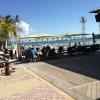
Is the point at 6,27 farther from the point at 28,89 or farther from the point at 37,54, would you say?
the point at 28,89

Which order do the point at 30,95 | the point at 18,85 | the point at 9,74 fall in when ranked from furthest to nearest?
the point at 9,74 → the point at 18,85 → the point at 30,95

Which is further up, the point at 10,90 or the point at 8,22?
the point at 8,22

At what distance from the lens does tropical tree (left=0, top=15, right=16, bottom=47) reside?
82.6ft

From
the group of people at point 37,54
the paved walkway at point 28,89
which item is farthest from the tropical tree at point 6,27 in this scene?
the paved walkway at point 28,89

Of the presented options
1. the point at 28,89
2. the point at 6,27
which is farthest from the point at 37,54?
the point at 28,89

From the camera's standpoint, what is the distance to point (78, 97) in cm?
793

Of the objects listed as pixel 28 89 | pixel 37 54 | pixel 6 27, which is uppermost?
pixel 6 27

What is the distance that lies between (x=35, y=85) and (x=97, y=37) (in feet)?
64.9

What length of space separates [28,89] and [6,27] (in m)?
16.6

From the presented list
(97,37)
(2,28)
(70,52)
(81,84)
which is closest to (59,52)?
(70,52)

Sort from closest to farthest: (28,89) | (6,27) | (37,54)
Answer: (28,89)
(37,54)
(6,27)

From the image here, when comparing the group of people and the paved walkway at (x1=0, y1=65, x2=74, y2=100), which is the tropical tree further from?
the paved walkway at (x1=0, y1=65, x2=74, y2=100)

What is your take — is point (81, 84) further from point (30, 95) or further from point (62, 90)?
point (30, 95)

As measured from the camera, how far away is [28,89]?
30.9ft
